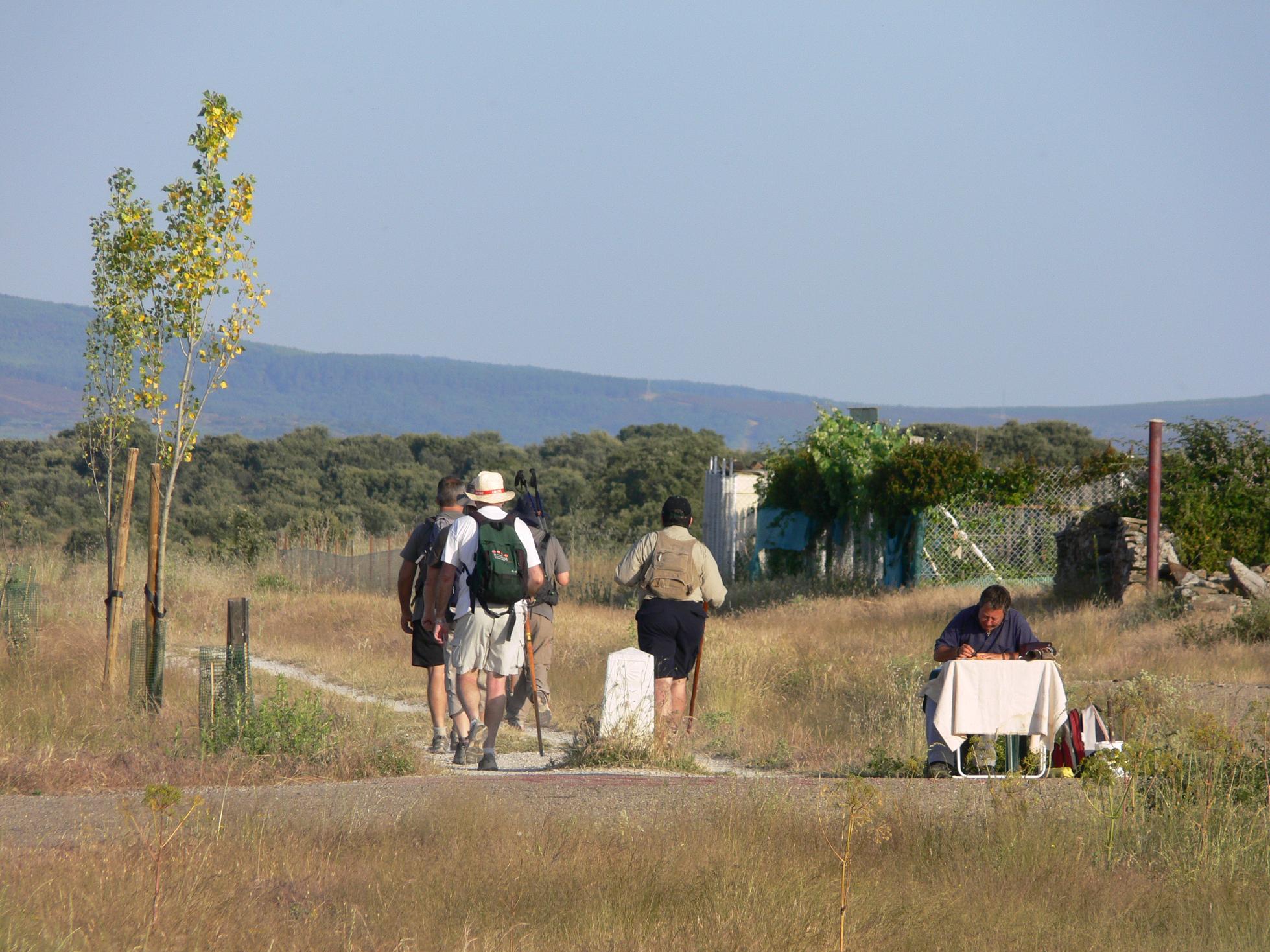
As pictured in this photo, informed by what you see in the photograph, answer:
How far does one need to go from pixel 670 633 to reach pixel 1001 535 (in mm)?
12628

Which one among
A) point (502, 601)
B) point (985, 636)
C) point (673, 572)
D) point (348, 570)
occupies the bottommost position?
point (348, 570)

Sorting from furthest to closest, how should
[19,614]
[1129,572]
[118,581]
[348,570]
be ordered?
[348,570], [1129,572], [19,614], [118,581]

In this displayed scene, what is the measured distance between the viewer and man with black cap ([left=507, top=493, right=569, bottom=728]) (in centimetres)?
983

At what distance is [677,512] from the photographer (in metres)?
9.44

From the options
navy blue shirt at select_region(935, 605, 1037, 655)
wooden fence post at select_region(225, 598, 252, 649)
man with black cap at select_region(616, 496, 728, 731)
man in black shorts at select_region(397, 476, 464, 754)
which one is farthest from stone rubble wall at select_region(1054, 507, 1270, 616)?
wooden fence post at select_region(225, 598, 252, 649)

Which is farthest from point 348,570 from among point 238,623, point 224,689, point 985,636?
point 985,636

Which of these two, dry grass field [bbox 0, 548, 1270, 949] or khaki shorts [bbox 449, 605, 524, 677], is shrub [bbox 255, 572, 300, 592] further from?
khaki shorts [bbox 449, 605, 524, 677]

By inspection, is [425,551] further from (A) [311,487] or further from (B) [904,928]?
(A) [311,487]

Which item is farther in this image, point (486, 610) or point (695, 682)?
point (695, 682)

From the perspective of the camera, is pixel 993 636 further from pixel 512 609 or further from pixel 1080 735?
pixel 512 609

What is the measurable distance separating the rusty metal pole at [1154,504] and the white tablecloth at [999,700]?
8531 mm

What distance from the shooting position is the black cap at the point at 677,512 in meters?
9.41

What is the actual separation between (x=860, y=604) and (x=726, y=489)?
9667 millimetres

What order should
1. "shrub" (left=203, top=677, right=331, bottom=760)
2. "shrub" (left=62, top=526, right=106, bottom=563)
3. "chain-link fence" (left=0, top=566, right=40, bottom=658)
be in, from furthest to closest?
"shrub" (left=62, top=526, right=106, bottom=563) → "chain-link fence" (left=0, top=566, right=40, bottom=658) → "shrub" (left=203, top=677, right=331, bottom=760)
